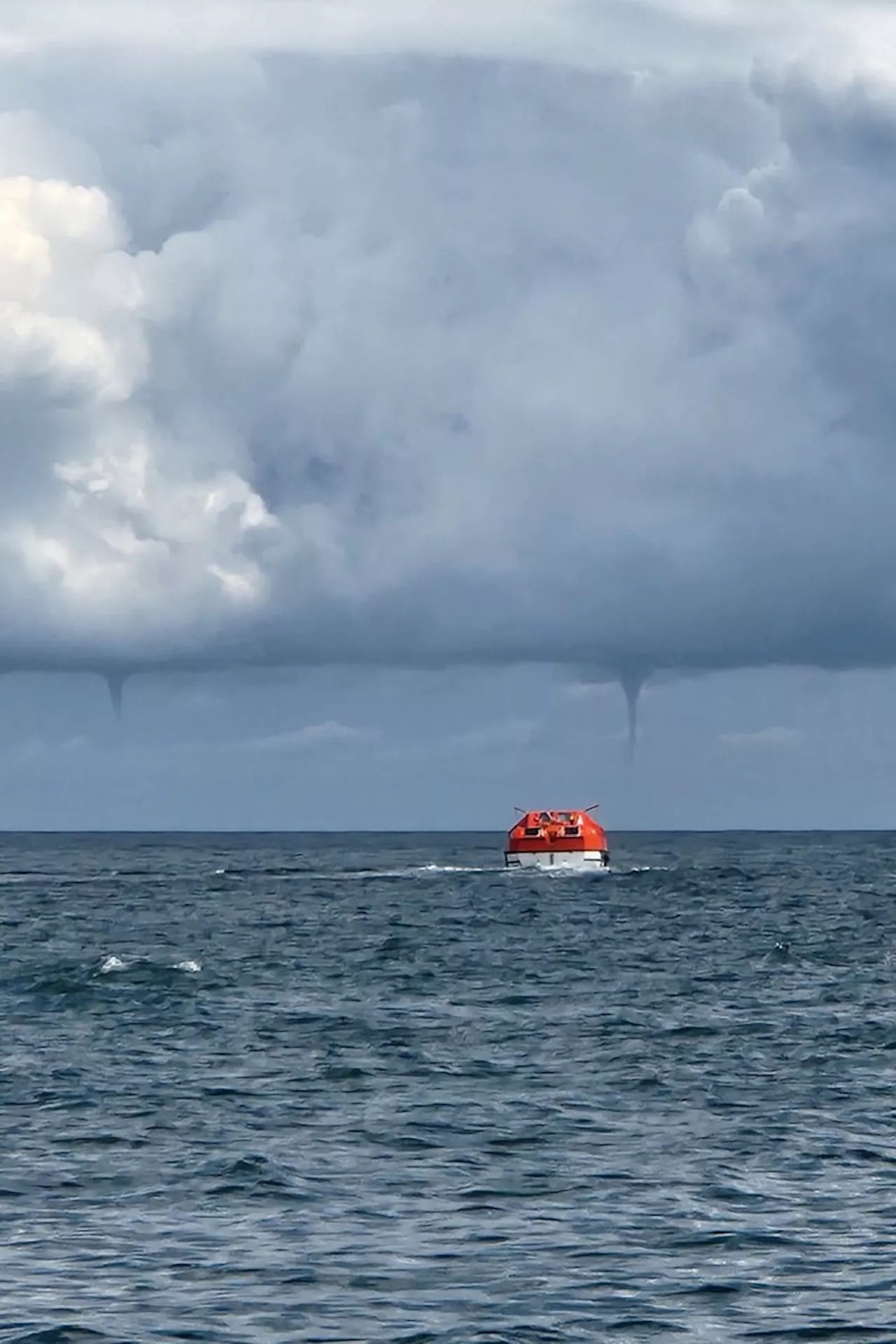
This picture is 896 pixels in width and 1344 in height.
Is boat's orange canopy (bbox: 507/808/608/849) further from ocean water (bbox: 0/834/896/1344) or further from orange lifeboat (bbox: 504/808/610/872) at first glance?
ocean water (bbox: 0/834/896/1344)

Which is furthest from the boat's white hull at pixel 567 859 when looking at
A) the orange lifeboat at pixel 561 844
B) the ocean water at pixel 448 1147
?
the ocean water at pixel 448 1147

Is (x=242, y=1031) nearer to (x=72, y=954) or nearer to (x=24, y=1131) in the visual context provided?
(x=24, y=1131)

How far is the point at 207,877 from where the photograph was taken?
162 m

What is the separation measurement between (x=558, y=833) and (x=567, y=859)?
2451 mm

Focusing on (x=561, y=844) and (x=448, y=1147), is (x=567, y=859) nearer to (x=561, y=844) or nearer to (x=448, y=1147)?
(x=561, y=844)

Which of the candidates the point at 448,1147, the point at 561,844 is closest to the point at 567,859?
the point at 561,844

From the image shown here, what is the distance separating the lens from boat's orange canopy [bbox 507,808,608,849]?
148m

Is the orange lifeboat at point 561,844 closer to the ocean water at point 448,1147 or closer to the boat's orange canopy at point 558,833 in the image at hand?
the boat's orange canopy at point 558,833

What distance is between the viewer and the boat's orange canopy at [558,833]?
14788cm

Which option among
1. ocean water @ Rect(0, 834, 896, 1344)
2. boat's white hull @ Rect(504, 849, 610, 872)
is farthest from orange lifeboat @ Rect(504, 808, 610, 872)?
ocean water @ Rect(0, 834, 896, 1344)

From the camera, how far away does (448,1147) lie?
107ft

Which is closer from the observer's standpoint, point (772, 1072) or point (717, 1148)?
point (717, 1148)

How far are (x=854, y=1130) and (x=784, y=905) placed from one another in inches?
3112

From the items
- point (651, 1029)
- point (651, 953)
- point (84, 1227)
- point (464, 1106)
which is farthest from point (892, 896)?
point (84, 1227)
